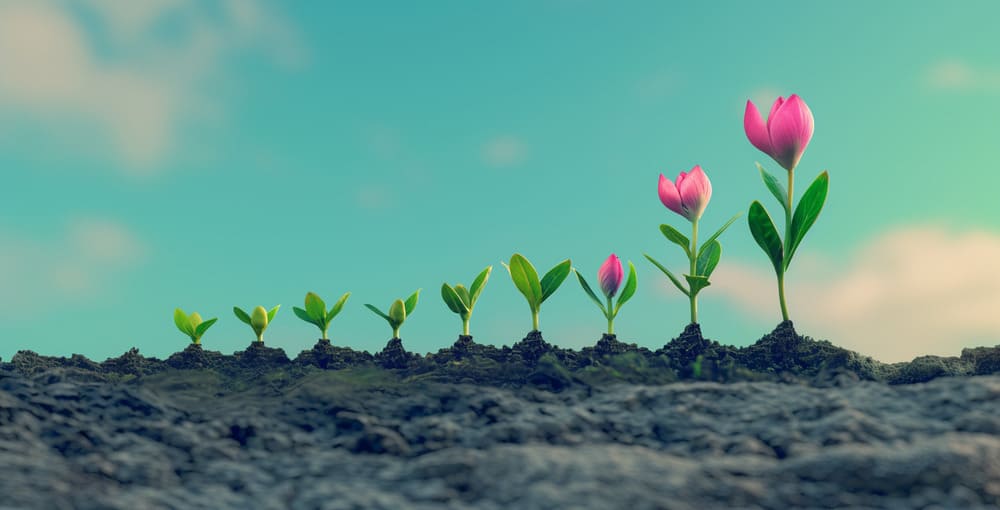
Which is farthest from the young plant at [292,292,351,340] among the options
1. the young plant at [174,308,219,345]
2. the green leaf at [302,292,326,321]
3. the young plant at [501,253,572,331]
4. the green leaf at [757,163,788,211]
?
the green leaf at [757,163,788,211]

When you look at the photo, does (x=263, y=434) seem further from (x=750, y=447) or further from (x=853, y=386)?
(x=853, y=386)

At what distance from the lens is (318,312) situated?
4.43m

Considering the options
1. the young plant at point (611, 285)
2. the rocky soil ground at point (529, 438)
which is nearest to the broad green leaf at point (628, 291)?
the young plant at point (611, 285)

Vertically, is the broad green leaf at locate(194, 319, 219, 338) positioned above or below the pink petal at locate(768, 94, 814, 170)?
below

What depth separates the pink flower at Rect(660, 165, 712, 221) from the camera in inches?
138

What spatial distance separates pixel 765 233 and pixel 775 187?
0.24 meters

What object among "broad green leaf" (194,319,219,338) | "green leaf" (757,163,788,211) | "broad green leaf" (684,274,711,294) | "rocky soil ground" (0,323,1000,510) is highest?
"green leaf" (757,163,788,211)

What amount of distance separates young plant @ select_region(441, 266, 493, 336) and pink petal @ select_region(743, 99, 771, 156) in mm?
1485

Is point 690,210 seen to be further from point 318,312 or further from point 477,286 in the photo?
point 318,312

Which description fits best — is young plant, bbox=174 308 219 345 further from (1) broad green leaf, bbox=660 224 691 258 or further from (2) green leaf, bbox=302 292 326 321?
(1) broad green leaf, bbox=660 224 691 258

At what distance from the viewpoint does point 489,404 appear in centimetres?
239

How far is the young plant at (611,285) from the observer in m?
3.67

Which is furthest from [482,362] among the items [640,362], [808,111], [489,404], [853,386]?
[808,111]

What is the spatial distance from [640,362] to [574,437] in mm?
898
